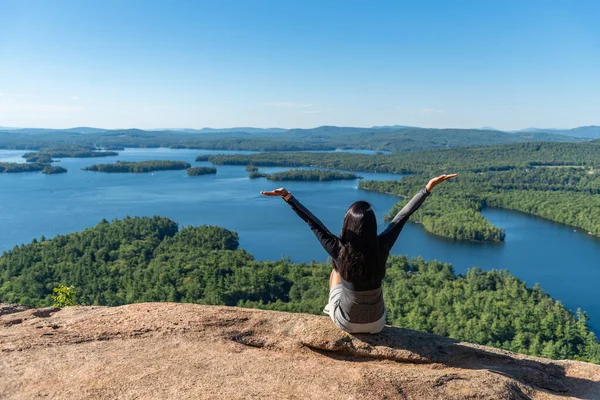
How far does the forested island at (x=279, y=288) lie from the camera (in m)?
20.8

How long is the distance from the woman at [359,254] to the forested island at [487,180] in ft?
141

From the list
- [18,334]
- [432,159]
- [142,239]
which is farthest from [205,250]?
[432,159]

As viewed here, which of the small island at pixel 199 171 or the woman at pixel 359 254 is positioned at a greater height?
the woman at pixel 359 254

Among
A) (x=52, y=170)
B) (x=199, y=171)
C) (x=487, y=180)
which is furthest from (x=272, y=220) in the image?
(x=52, y=170)

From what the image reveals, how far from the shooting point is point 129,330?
4559mm

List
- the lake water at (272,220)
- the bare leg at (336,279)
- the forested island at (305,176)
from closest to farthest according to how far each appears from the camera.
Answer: the bare leg at (336,279), the lake water at (272,220), the forested island at (305,176)

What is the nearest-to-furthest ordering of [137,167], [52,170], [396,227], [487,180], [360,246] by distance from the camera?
[360,246], [396,227], [487,180], [52,170], [137,167]

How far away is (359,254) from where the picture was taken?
3.52 m

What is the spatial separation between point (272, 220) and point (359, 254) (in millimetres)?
48223

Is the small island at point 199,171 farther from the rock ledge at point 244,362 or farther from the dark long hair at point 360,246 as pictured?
the dark long hair at point 360,246

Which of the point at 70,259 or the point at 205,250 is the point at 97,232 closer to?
the point at 70,259

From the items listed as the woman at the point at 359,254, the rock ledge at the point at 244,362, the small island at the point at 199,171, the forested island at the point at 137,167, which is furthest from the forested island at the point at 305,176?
the woman at the point at 359,254

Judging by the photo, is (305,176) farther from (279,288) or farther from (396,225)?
(396,225)

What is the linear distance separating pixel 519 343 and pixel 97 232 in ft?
108
